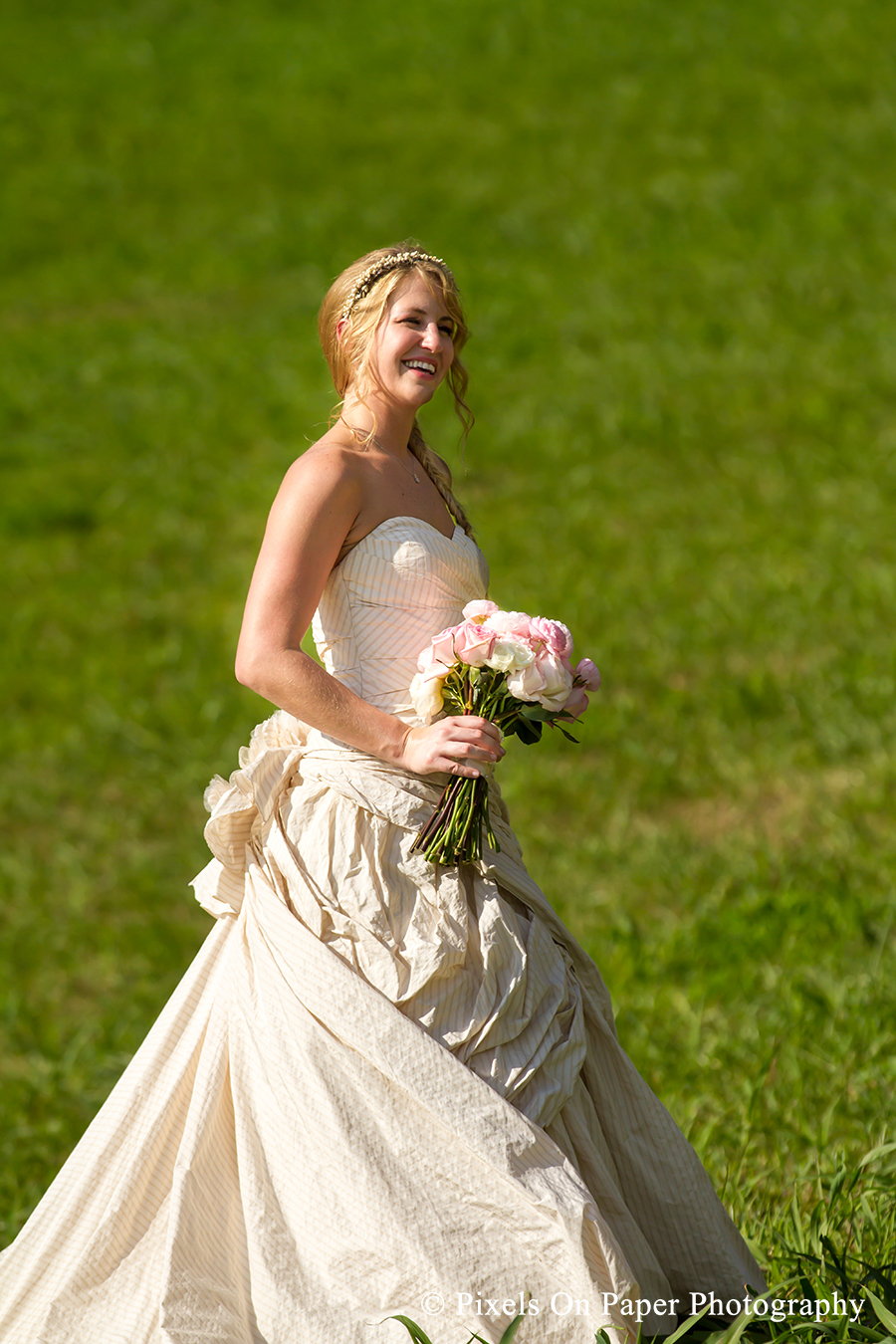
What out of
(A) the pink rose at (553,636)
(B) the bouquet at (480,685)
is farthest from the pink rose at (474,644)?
(A) the pink rose at (553,636)

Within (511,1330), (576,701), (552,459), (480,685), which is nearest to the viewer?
(511,1330)

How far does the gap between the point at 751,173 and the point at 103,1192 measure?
479 inches

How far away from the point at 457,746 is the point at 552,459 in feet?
22.9

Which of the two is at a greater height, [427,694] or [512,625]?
[512,625]

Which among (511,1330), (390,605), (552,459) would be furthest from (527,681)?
(552,459)

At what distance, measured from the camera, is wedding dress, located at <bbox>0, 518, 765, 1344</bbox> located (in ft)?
7.44

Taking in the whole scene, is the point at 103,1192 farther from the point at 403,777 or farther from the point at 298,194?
the point at 298,194

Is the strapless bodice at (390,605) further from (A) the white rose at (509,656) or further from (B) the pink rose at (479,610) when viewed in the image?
(A) the white rose at (509,656)

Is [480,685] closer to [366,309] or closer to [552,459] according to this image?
[366,309]

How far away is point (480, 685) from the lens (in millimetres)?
2447

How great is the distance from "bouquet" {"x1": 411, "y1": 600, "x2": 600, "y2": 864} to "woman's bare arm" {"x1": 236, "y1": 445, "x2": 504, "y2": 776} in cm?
6

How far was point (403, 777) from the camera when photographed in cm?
256

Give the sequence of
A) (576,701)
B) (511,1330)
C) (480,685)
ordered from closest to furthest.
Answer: (511,1330) → (480,685) → (576,701)

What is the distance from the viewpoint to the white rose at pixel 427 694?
2459mm
